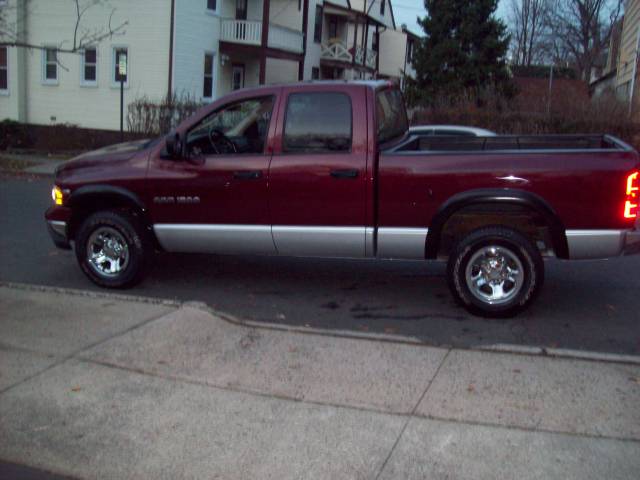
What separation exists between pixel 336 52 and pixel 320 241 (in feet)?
109

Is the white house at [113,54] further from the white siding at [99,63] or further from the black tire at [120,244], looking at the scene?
the black tire at [120,244]

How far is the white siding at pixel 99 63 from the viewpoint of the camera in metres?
25.2

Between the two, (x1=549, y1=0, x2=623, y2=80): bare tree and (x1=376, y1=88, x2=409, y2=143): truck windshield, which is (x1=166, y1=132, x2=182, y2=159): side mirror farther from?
(x1=549, y1=0, x2=623, y2=80): bare tree

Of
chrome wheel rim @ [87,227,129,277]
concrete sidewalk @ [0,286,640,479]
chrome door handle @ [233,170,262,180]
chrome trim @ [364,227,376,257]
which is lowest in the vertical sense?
concrete sidewalk @ [0,286,640,479]

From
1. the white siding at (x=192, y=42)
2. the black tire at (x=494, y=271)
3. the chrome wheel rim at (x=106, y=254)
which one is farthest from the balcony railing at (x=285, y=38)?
the black tire at (x=494, y=271)

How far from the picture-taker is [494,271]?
21.5 feet

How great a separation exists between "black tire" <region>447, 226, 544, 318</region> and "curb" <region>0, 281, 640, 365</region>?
84cm

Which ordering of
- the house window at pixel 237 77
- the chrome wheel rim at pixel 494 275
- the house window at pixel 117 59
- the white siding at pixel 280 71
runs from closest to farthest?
the chrome wheel rim at pixel 494 275 → the house window at pixel 117 59 → the house window at pixel 237 77 → the white siding at pixel 280 71

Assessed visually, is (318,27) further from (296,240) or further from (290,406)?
(290,406)

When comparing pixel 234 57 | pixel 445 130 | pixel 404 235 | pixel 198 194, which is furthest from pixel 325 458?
pixel 234 57

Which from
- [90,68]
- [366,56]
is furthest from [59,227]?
[366,56]

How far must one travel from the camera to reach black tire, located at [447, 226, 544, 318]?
6383mm

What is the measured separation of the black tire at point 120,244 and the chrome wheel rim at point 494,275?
10.5 feet

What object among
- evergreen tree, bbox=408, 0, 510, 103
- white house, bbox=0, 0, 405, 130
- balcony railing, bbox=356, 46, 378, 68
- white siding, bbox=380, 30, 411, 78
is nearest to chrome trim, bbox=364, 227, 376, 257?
white house, bbox=0, 0, 405, 130
